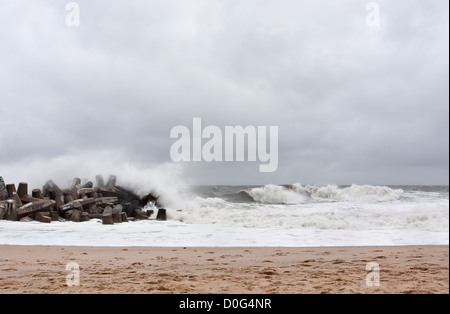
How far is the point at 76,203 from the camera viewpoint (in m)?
14.3

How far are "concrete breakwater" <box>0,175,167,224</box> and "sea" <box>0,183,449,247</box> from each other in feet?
1.67

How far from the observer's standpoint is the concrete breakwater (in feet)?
42.8

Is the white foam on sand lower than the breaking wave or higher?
lower

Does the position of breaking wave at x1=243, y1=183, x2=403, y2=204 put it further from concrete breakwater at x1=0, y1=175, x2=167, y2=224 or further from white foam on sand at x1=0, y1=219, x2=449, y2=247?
white foam on sand at x1=0, y1=219, x2=449, y2=247

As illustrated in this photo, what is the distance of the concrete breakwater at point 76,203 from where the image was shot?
13.0m

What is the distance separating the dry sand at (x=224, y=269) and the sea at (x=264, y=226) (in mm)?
1058

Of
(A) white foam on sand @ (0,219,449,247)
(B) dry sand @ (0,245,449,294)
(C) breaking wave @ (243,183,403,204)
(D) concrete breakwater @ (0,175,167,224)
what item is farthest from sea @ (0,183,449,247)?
(B) dry sand @ (0,245,449,294)

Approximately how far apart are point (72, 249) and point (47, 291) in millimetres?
3527

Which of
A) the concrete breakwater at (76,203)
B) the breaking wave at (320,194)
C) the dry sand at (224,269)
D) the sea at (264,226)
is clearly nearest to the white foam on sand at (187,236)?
the sea at (264,226)

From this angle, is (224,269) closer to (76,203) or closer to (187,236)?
(187,236)

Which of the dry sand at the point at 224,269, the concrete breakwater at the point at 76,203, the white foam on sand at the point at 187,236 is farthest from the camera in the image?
the concrete breakwater at the point at 76,203

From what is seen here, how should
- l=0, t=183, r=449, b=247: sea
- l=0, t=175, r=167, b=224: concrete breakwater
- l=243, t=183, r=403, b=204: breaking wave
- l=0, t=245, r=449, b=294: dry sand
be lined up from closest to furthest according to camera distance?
1. l=0, t=245, r=449, b=294: dry sand
2. l=0, t=183, r=449, b=247: sea
3. l=0, t=175, r=167, b=224: concrete breakwater
4. l=243, t=183, r=403, b=204: breaking wave

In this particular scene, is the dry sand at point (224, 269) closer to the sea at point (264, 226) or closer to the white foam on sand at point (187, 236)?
the white foam on sand at point (187, 236)
